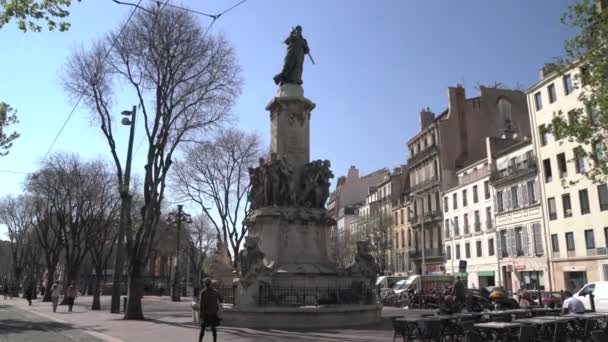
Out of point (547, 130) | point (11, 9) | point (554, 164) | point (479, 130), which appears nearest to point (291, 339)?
point (11, 9)

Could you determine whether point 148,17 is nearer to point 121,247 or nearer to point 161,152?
point 161,152

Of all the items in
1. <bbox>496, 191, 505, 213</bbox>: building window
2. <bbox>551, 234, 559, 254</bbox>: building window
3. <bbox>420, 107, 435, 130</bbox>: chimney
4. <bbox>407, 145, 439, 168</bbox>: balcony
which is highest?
<bbox>420, 107, 435, 130</bbox>: chimney

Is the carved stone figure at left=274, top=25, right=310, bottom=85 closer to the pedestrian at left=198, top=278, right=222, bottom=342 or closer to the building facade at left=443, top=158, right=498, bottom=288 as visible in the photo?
the pedestrian at left=198, top=278, right=222, bottom=342

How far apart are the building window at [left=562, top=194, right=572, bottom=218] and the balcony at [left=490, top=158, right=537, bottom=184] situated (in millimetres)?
3706

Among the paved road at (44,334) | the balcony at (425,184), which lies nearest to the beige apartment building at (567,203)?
the balcony at (425,184)

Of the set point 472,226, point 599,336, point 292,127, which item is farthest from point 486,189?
point 599,336

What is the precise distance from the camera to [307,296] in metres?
16.1

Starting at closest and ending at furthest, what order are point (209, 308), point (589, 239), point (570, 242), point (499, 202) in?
point (209, 308), point (589, 239), point (570, 242), point (499, 202)

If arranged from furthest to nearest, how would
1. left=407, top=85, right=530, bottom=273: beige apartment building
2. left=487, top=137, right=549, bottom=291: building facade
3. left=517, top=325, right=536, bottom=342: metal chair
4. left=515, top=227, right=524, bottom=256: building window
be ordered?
1. left=407, top=85, right=530, bottom=273: beige apartment building
2. left=515, top=227, right=524, bottom=256: building window
3. left=487, top=137, right=549, bottom=291: building facade
4. left=517, top=325, right=536, bottom=342: metal chair

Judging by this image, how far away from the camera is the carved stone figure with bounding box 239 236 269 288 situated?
1552cm

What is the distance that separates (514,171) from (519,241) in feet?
19.2

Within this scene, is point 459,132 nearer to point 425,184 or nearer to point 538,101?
point 425,184

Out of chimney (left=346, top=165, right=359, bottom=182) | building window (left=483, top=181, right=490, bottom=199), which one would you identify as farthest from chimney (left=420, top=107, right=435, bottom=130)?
chimney (left=346, top=165, right=359, bottom=182)

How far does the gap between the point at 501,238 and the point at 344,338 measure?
117ft
